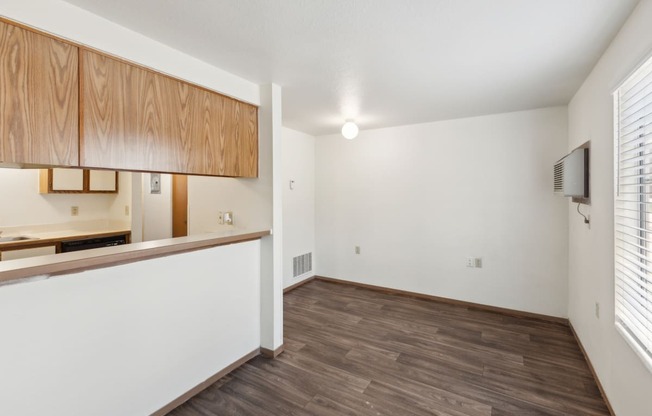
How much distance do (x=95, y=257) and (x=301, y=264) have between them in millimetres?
3267

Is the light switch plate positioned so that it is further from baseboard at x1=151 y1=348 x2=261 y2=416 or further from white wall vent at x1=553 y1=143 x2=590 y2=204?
white wall vent at x1=553 y1=143 x2=590 y2=204

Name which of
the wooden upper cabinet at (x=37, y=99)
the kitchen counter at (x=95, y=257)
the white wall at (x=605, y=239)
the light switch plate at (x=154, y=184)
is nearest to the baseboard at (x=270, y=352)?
the kitchen counter at (x=95, y=257)

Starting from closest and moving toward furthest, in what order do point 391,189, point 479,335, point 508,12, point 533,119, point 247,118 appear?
point 508,12 → point 247,118 → point 479,335 → point 533,119 → point 391,189

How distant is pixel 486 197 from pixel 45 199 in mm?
5535

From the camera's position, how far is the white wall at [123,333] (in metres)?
1.38

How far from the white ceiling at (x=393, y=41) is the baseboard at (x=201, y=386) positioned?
7.69 feet

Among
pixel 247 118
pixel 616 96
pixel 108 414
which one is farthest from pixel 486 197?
pixel 108 414

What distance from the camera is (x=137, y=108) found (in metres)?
1.84

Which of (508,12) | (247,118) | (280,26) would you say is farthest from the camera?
(247,118)

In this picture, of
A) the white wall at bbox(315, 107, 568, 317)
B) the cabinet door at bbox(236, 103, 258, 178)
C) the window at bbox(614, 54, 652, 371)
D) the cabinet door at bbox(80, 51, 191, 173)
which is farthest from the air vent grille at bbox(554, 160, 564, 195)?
the cabinet door at bbox(80, 51, 191, 173)

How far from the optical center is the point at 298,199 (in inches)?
181

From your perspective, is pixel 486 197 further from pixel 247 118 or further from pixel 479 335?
pixel 247 118

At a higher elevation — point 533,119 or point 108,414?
point 533,119

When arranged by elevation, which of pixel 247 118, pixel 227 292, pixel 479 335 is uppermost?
pixel 247 118
